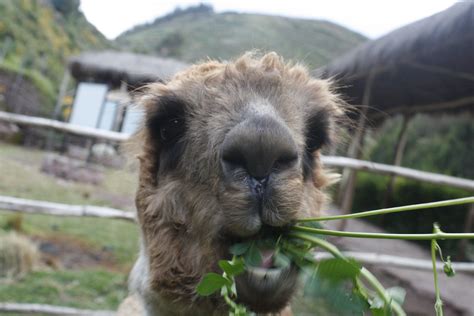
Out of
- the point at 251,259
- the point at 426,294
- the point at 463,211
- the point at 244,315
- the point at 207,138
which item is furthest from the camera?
the point at 463,211

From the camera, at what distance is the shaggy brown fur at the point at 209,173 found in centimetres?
181

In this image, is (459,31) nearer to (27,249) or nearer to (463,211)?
(463,211)

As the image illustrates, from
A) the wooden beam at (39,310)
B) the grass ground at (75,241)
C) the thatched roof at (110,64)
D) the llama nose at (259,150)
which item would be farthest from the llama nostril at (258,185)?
the thatched roof at (110,64)

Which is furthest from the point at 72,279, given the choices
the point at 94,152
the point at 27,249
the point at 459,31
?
the point at 94,152

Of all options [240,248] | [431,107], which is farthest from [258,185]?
[431,107]

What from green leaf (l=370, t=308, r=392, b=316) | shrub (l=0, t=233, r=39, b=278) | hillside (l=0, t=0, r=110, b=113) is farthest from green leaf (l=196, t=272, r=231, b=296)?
hillside (l=0, t=0, r=110, b=113)

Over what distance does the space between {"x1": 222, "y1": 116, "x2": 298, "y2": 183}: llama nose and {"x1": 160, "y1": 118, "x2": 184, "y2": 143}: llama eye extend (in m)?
0.53

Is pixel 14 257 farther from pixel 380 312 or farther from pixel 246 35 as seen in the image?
pixel 246 35

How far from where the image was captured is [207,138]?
207 centimetres

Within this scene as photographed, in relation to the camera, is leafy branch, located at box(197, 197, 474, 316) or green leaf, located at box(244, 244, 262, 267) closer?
leafy branch, located at box(197, 197, 474, 316)

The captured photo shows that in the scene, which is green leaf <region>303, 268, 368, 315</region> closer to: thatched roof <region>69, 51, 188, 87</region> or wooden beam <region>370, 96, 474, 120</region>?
wooden beam <region>370, 96, 474, 120</region>

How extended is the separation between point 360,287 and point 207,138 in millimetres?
961

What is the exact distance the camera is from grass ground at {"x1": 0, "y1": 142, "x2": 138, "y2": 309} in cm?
650

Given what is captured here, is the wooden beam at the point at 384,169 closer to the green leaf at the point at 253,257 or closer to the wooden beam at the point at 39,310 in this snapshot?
the wooden beam at the point at 39,310
